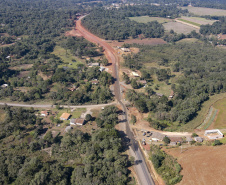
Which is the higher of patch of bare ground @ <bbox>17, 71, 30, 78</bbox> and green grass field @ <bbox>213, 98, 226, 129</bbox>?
patch of bare ground @ <bbox>17, 71, 30, 78</bbox>

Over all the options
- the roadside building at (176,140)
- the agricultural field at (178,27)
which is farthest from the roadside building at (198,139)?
the agricultural field at (178,27)

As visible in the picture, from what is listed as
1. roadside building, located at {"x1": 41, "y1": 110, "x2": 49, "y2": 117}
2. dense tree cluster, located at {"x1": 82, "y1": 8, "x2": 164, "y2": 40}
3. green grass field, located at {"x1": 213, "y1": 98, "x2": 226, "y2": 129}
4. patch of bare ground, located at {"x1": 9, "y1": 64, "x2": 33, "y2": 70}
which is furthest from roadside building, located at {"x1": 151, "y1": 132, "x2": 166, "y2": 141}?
dense tree cluster, located at {"x1": 82, "y1": 8, "x2": 164, "y2": 40}

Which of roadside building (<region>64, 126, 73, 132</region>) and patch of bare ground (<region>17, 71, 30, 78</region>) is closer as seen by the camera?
roadside building (<region>64, 126, 73, 132</region>)

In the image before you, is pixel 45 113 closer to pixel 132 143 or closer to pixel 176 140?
pixel 132 143

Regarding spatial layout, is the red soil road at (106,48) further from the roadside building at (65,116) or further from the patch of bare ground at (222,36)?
the patch of bare ground at (222,36)

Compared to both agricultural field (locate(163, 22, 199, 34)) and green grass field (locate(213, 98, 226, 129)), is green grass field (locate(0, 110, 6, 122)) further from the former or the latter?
agricultural field (locate(163, 22, 199, 34))

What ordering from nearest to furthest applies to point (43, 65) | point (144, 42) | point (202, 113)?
point (202, 113)
point (43, 65)
point (144, 42)

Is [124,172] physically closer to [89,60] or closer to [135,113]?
[135,113]

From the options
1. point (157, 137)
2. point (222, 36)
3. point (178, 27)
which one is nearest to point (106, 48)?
point (157, 137)
